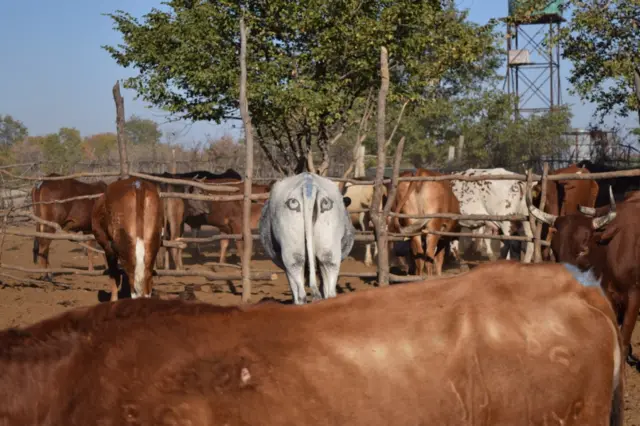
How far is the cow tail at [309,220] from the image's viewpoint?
19.9 feet

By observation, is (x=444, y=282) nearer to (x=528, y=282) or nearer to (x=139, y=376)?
(x=528, y=282)

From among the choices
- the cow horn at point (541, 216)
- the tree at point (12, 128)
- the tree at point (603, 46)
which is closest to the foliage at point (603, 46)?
the tree at point (603, 46)

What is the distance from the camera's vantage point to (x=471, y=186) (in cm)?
1348

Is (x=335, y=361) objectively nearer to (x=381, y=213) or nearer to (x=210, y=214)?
(x=381, y=213)

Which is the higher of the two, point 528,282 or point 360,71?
point 360,71

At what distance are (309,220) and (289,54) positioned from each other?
320 inches

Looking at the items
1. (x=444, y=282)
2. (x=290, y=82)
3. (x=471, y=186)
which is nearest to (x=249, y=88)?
(x=290, y=82)

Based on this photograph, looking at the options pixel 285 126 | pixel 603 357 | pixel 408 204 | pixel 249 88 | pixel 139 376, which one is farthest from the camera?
pixel 285 126

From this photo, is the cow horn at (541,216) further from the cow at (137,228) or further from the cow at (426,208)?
the cow at (137,228)

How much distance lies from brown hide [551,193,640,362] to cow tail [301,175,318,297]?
7.81 feet

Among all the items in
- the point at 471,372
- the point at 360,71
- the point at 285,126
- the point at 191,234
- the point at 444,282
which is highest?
the point at 360,71

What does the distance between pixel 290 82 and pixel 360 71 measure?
58.6 inches

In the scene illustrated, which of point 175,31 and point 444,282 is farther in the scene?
point 175,31

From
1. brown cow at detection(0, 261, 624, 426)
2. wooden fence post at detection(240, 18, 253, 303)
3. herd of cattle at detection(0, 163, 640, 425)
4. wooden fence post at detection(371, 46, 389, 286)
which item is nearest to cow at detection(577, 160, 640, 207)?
wooden fence post at detection(371, 46, 389, 286)
